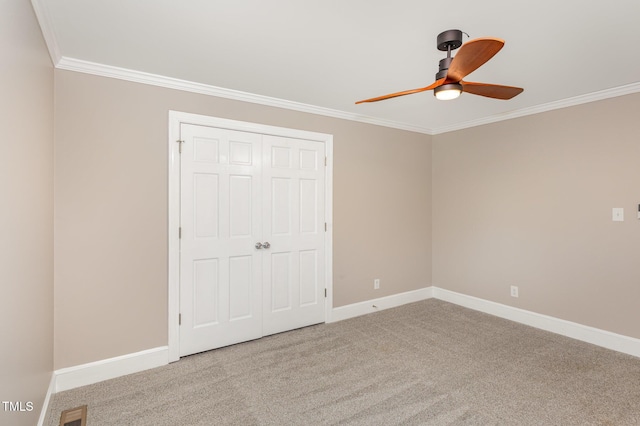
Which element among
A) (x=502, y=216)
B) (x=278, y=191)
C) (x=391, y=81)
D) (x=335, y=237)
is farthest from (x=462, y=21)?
(x=502, y=216)

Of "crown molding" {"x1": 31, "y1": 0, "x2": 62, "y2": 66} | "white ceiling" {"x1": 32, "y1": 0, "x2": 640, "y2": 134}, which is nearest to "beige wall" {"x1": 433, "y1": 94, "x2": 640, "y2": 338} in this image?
"white ceiling" {"x1": 32, "y1": 0, "x2": 640, "y2": 134}

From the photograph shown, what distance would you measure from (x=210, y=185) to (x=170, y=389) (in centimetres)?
171

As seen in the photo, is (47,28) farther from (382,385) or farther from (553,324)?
(553,324)

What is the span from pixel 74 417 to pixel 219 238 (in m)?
1.61

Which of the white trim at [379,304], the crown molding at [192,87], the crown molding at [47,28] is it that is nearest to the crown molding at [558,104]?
the crown molding at [192,87]

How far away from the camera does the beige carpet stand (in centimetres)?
211

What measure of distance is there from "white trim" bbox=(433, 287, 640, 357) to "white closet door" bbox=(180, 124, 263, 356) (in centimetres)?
278

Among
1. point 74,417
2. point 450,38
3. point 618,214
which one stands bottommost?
point 74,417

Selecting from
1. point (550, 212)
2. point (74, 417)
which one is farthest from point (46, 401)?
point (550, 212)

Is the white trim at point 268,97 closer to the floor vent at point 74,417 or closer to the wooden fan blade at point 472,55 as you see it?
the wooden fan blade at point 472,55

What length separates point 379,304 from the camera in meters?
4.17

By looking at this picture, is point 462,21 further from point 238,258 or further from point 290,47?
point 238,258

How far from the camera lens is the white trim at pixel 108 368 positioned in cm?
241

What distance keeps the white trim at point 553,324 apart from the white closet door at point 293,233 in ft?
6.65
